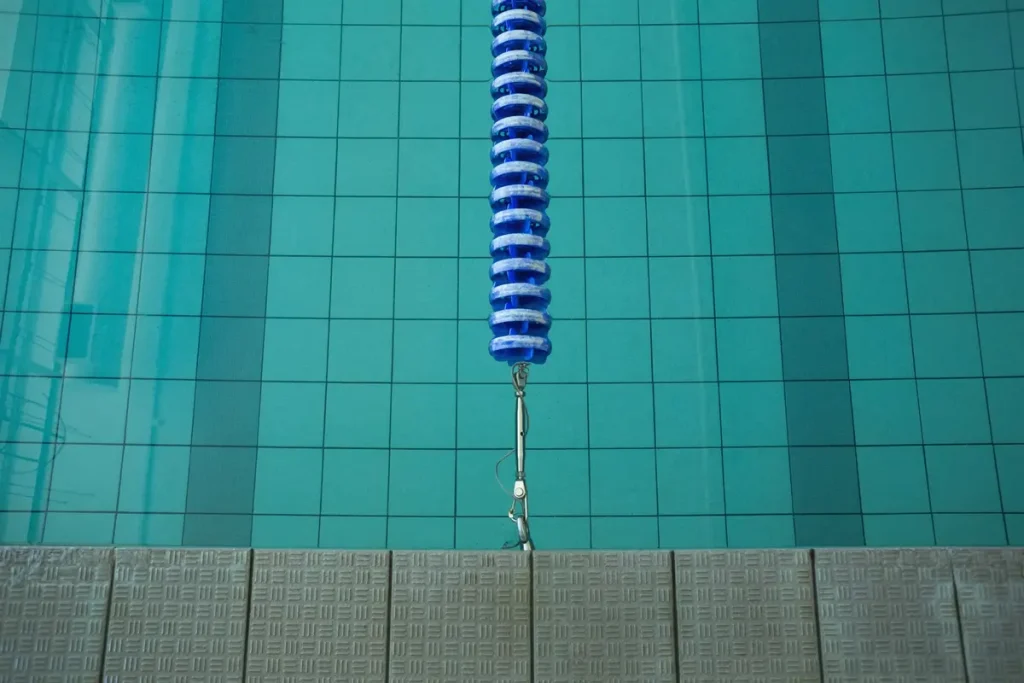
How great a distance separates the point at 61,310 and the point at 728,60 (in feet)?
10.6

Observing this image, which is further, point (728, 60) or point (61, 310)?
point (728, 60)

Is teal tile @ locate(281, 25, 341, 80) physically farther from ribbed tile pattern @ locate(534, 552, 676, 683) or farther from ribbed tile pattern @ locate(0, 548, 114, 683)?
ribbed tile pattern @ locate(534, 552, 676, 683)

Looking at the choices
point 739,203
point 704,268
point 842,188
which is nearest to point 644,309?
point 704,268

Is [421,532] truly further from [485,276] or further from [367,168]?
[367,168]

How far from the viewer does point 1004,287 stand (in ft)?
13.3

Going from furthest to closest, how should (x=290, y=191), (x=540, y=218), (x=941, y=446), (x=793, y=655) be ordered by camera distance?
1. (x=290, y=191)
2. (x=941, y=446)
3. (x=540, y=218)
4. (x=793, y=655)

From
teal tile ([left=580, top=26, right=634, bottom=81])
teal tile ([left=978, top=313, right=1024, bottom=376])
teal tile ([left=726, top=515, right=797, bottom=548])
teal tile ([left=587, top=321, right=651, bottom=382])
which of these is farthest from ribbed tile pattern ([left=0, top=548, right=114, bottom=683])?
teal tile ([left=978, top=313, right=1024, bottom=376])

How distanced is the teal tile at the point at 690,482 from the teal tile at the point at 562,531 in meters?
0.33

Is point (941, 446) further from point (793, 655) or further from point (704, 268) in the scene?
point (793, 655)

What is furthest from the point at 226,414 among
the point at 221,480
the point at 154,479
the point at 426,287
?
the point at 426,287

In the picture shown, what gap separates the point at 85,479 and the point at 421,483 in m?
1.42

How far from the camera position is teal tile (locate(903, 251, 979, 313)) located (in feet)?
13.3

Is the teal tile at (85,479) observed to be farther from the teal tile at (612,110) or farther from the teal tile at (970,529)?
the teal tile at (970,529)

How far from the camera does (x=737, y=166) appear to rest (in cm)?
421
